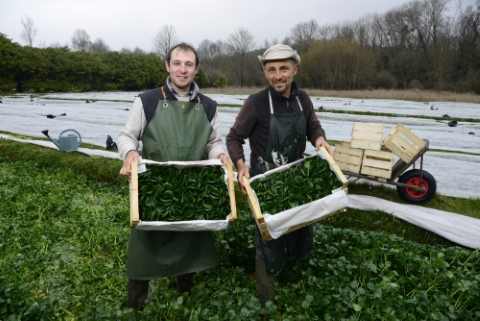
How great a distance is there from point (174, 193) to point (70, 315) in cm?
109

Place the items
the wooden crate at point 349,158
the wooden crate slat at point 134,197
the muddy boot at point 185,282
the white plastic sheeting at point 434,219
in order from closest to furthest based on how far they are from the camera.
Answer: the wooden crate slat at point 134,197
the muddy boot at point 185,282
the white plastic sheeting at point 434,219
the wooden crate at point 349,158

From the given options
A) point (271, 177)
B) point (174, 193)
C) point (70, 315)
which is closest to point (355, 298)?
point (271, 177)

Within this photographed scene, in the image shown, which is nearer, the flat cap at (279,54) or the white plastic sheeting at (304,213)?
the white plastic sheeting at (304,213)

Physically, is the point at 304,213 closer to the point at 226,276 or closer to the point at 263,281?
the point at 263,281

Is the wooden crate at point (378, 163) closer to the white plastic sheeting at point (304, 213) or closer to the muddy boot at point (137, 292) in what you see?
the white plastic sheeting at point (304, 213)

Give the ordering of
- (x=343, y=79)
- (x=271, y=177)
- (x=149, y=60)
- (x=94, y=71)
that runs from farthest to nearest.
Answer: (x=343, y=79) < (x=149, y=60) < (x=94, y=71) < (x=271, y=177)

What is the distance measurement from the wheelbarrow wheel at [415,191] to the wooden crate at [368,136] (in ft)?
1.49

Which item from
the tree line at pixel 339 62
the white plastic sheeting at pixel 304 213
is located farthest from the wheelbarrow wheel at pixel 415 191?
the tree line at pixel 339 62

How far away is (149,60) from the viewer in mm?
27188

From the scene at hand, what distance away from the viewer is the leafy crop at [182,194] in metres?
1.94

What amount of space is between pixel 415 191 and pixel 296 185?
92.2 inches

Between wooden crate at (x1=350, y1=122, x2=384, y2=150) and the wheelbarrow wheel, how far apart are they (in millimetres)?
454

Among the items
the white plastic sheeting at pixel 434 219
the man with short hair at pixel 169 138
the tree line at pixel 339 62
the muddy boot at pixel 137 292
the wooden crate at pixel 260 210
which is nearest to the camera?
the wooden crate at pixel 260 210

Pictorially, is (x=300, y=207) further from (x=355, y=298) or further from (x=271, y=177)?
(x=355, y=298)
